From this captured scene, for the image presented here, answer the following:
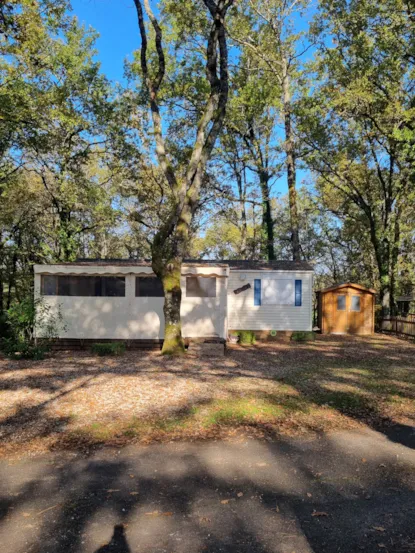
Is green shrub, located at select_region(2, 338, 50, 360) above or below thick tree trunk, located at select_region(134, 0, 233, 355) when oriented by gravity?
below

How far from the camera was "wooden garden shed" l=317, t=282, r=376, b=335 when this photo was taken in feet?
62.8

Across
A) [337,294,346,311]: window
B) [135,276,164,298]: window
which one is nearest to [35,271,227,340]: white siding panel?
[135,276,164,298]: window

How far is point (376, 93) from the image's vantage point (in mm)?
17344

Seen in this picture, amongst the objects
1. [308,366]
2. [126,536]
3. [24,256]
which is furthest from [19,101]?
[126,536]

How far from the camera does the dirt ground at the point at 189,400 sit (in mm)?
5133

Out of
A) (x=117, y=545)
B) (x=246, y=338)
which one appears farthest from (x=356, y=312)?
(x=117, y=545)

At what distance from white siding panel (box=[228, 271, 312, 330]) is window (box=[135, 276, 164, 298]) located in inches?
182

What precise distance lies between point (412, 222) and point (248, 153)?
11754mm

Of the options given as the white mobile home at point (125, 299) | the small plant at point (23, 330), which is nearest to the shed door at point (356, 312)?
the white mobile home at point (125, 299)

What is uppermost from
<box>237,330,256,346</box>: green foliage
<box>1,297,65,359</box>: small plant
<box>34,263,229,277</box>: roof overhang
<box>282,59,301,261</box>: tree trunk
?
<box>282,59,301,261</box>: tree trunk

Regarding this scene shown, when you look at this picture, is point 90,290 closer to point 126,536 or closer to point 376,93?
point 126,536

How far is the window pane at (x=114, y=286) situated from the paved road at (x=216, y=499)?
9497 millimetres

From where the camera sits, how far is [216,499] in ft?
11.3

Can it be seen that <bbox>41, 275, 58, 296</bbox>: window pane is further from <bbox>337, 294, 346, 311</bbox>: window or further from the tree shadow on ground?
<bbox>337, 294, 346, 311</bbox>: window
